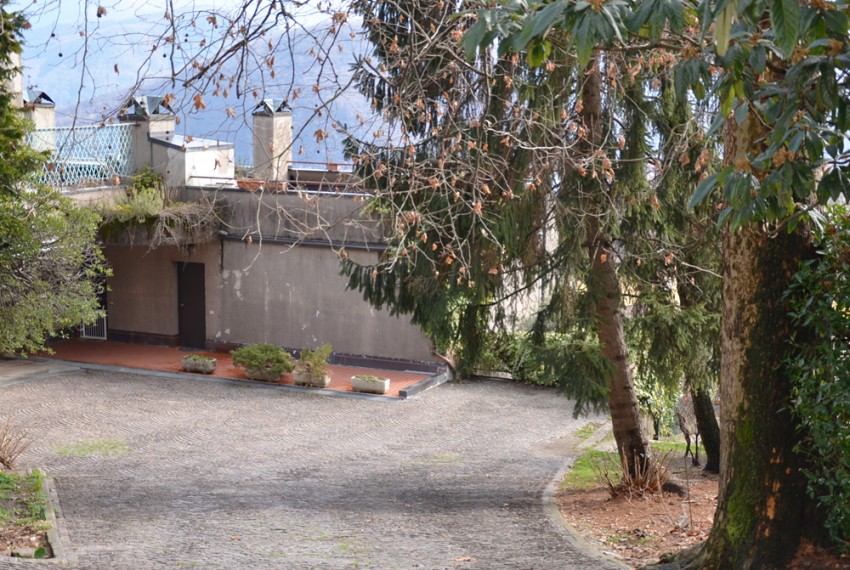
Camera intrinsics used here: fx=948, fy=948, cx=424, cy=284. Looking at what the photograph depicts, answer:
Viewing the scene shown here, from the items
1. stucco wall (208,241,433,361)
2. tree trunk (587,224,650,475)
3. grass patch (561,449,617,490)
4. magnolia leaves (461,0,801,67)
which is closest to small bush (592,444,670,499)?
tree trunk (587,224,650,475)

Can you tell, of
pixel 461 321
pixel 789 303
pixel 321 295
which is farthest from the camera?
pixel 321 295

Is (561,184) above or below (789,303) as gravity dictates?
above

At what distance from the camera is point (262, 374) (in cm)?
2092

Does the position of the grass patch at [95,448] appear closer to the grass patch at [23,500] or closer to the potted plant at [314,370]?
the grass patch at [23,500]

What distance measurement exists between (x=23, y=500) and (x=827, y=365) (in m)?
9.41

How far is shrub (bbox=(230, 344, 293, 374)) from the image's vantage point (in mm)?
20797

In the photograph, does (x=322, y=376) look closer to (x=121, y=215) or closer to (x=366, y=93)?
(x=121, y=215)

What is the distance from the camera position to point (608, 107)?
39.0ft

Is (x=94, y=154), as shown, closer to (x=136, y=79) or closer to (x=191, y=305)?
(x=191, y=305)

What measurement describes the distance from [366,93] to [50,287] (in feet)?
19.8

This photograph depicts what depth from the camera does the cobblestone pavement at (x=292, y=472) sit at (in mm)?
10188

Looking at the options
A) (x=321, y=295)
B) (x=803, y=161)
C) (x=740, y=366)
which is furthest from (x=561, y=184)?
(x=321, y=295)

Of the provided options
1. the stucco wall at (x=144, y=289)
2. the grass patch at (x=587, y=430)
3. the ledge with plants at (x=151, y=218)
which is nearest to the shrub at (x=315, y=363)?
the ledge with plants at (x=151, y=218)

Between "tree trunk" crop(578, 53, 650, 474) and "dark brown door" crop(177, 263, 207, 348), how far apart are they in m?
13.5
